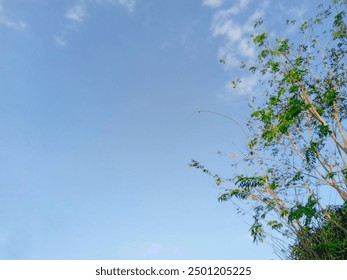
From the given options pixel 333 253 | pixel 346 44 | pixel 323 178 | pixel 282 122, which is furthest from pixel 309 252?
pixel 346 44

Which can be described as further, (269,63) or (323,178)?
(269,63)

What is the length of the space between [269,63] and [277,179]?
3305 mm

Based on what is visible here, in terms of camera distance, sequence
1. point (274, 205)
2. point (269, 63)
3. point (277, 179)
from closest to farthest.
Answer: point (274, 205), point (277, 179), point (269, 63)

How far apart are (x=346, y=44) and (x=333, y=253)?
5.68m

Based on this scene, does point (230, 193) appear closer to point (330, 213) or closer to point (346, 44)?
point (330, 213)

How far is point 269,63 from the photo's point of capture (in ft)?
35.7
